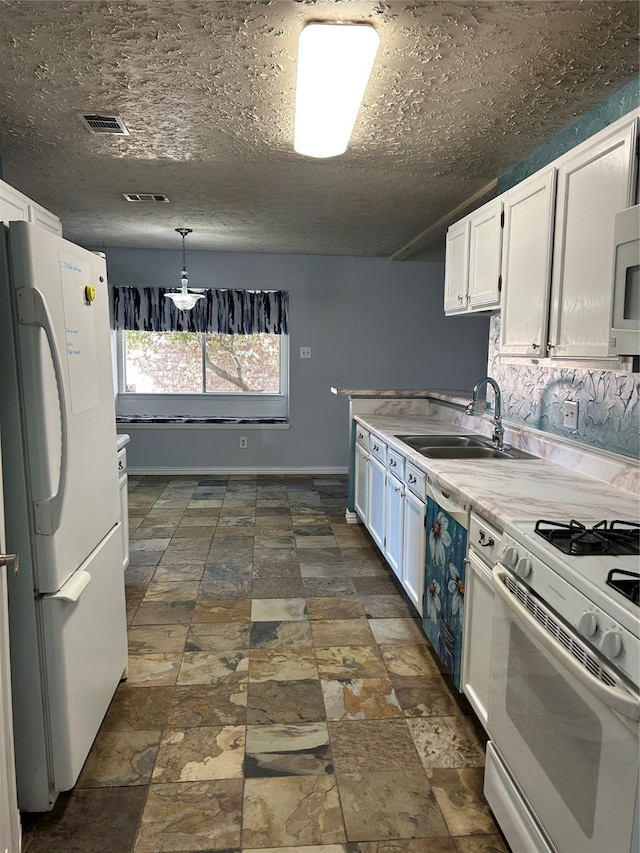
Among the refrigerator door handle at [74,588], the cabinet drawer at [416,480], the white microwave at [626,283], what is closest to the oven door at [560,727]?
the white microwave at [626,283]

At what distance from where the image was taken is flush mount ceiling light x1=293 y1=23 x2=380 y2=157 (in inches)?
68.0

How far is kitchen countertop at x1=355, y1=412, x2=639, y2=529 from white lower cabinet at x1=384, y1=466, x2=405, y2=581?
0.28 meters

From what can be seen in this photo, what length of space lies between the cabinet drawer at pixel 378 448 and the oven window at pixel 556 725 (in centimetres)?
195

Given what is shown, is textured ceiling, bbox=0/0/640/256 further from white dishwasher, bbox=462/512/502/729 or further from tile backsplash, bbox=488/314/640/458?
white dishwasher, bbox=462/512/502/729

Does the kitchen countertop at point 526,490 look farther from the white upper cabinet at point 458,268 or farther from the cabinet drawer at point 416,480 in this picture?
the white upper cabinet at point 458,268

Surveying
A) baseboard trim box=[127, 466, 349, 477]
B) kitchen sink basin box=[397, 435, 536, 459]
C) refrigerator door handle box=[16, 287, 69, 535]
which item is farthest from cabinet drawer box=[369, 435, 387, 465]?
baseboard trim box=[127, 466, 349, 477]

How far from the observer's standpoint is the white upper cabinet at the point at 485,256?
2.66 m

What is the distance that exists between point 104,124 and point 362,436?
8.27 ft

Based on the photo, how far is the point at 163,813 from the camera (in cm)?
175

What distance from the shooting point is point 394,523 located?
326cm

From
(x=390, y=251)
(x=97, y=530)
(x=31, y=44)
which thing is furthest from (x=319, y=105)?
(x=390, y=251)

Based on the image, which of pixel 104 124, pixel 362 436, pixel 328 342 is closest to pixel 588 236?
pixel 104 124

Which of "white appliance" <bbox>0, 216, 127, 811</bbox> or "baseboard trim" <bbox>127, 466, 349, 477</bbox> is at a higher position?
"white appliance" <bbox>0, 216, 127, 811</bbox>

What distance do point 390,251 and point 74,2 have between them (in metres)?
4.40
